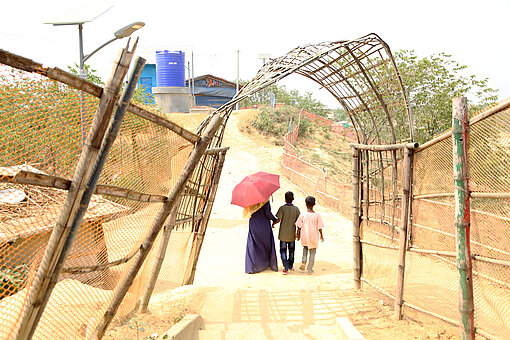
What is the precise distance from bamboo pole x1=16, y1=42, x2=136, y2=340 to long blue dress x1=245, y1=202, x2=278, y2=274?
465cm

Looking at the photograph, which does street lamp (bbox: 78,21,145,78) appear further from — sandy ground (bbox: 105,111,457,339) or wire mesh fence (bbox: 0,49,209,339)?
wire mesh fence (bbox: 0,49,209,339)

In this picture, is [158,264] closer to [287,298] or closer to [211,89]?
[287,298]

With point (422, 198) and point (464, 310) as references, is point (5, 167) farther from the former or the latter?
point (422, 198)

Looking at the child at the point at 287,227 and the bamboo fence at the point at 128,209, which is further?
the child at the point at 287,227

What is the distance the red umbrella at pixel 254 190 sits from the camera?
20.9 ft

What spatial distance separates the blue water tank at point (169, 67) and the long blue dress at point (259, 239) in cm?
2759

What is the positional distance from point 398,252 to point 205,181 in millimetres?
2595

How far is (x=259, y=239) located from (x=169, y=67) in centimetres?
2806

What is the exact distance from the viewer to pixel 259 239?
21.6 feet

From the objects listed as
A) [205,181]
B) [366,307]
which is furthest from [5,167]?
[366,307]

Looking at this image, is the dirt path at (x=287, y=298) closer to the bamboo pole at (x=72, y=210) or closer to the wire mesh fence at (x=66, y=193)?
the wire mesh fence at (x=66, y=193)

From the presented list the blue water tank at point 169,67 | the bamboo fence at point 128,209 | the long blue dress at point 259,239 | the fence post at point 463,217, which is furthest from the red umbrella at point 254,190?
the blue water tank at point 169,67

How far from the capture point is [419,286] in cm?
440

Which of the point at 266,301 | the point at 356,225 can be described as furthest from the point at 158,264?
the point at 356,225
